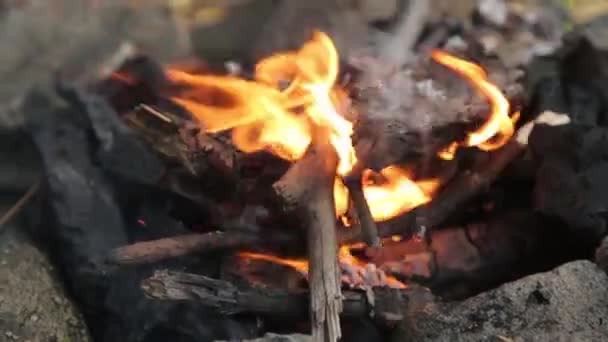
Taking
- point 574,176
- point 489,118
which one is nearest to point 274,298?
point 489,118

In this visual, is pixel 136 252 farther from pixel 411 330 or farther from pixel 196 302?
pixel 411 330

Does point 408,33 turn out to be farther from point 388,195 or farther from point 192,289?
point 192,289

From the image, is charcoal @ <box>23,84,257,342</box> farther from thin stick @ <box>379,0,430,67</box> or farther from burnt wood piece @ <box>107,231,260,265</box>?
thin stick @ <box>379,0,430,67</box>

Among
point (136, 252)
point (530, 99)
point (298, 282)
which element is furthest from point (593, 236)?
point (136, 252)

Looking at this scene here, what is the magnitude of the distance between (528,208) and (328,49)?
695 millimetres

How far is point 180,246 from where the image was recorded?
5.75 feet

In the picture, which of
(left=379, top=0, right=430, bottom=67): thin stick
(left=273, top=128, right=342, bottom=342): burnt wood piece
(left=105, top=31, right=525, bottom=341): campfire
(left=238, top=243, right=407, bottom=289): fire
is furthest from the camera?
(left=379, top=0, right=430, bottom=67): thin stick

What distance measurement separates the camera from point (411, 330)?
1.58 metres

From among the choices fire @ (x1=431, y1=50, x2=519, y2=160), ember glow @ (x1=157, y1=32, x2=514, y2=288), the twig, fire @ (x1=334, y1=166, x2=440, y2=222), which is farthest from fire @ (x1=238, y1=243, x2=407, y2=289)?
the twig

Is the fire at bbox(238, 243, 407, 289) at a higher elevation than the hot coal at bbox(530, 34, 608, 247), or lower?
lower

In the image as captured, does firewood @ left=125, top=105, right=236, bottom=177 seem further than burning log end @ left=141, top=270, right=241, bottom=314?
Yes

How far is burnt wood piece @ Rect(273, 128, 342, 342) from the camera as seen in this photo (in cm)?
151

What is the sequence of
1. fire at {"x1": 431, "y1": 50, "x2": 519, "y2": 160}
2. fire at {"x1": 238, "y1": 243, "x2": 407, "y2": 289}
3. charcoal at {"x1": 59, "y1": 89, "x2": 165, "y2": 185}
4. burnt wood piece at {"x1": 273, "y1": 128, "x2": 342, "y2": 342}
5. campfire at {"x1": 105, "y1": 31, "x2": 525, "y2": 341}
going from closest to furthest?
burnt wood piece at {"x1": 273, "y1": 128, "x2": 342, "y2": 342}, campfire at {"x1": 105, "y1": 31, "x2": 525, "y2": 341}, fire at {"x1": 238, "y1": 243, "x2": 407, "y2": 289}, fire at {"x1": 431, "y1": 50, "x2": 519, "y2": 160}, charcoal at {"x1": 59, "y1": 89, "x2": 165, "y2": 185}

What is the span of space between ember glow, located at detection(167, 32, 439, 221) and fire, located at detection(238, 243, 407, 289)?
0.11 metres
